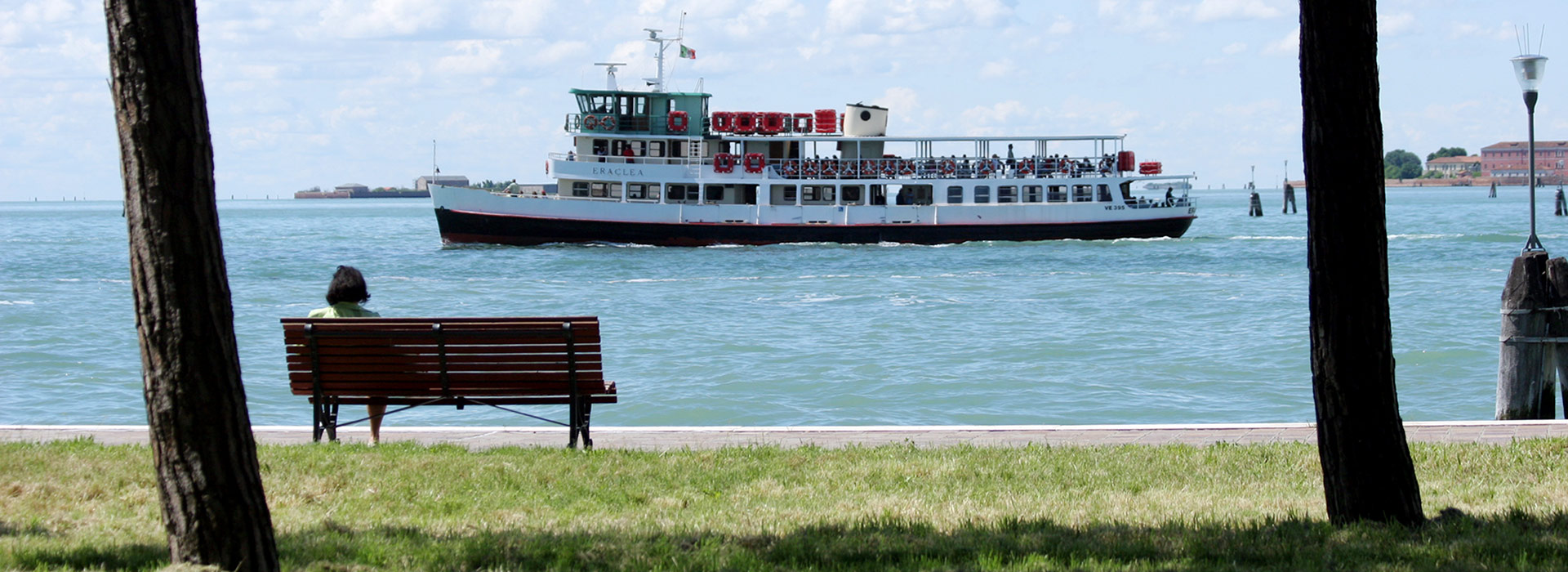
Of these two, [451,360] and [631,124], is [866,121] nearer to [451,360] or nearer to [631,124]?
[631,124]

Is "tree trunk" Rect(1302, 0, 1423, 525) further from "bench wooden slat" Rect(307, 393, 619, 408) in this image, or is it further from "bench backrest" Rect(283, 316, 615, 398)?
"bench wooden slat" Rect(307, 393, 619, 408)

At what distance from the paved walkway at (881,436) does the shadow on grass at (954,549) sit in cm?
284

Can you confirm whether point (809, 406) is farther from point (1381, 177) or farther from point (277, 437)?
point (1381, 177)

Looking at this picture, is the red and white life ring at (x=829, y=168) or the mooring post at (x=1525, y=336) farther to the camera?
the red and white life ring at (x=829, y=168)

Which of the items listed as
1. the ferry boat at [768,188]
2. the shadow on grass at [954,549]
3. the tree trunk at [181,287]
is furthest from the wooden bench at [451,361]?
the ferry boat at [768,188]

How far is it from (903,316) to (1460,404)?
11.2 metres

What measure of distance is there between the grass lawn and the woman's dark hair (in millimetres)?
1118

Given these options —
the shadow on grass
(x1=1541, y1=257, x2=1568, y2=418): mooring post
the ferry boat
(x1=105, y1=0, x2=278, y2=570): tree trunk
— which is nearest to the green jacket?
the shadow on grass

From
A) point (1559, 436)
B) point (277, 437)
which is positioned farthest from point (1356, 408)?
point (277, 437)

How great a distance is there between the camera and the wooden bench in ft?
25.2

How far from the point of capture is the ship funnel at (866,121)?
162 feet

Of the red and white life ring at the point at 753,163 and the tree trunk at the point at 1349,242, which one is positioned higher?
the red and white life ring at the point at 753,163

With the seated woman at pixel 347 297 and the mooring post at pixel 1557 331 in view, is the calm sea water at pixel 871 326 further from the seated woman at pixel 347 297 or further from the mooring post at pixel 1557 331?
the seated woman at pixel 347 297

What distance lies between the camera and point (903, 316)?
24.6 m
